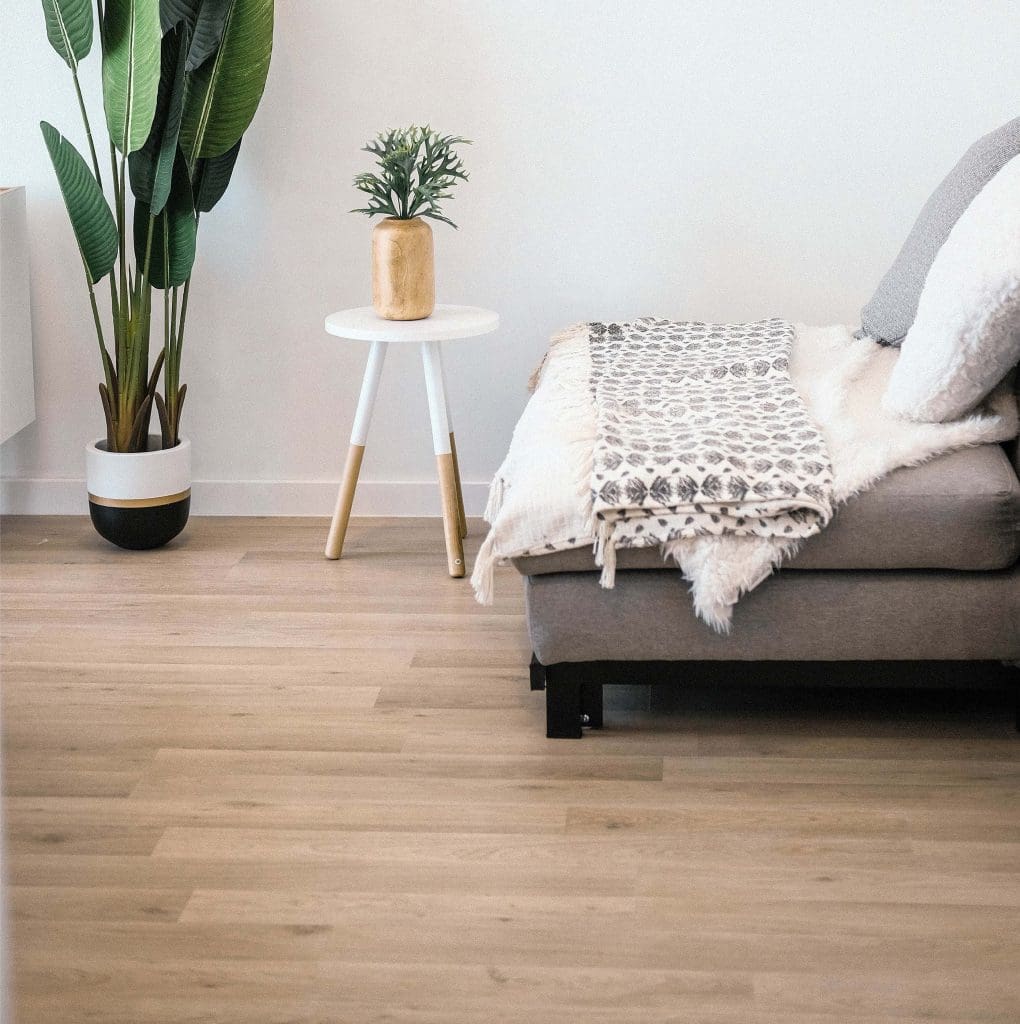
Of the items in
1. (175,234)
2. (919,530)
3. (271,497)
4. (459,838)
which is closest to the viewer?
(459,838)

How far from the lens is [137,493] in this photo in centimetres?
308

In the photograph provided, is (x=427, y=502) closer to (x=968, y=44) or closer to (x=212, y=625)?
(x=212, y=625)

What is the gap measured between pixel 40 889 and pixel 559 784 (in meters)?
0.76

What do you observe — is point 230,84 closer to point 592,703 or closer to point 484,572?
point 484,572

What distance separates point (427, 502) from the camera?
3.42 meters

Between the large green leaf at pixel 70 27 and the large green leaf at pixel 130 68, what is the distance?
0.04 metres

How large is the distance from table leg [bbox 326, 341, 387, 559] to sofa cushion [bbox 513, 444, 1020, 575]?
1004mm

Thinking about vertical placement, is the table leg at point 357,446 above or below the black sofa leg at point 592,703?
above

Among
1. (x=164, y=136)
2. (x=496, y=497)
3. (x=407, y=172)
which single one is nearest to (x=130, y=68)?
(x=164, y=136)

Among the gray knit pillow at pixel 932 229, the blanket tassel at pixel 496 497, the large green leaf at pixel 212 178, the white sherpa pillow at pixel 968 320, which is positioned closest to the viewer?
the white sherpa pillow at pixel 968 320

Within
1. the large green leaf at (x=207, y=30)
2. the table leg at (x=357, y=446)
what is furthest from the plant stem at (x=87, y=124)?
the table leg at (x=357, y=446)

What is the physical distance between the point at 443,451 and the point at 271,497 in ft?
2.12

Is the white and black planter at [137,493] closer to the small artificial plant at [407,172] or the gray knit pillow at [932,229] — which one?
the small artificial plant at [407,172]

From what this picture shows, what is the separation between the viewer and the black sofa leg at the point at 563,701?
2209 millimetres
